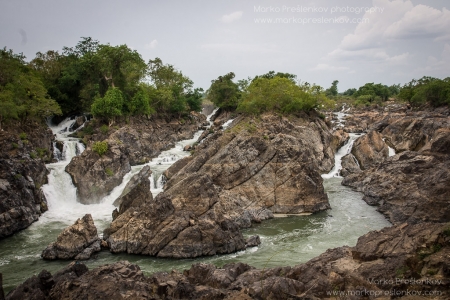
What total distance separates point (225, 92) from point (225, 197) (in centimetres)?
4147

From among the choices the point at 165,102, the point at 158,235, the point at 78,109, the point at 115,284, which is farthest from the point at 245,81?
the point at 115,284

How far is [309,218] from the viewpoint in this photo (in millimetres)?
28703

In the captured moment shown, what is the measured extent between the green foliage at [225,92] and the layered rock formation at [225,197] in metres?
26.7

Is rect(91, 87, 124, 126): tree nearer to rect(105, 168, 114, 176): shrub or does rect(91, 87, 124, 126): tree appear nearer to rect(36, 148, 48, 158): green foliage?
rect(36, 148, 48, 158): green foliage

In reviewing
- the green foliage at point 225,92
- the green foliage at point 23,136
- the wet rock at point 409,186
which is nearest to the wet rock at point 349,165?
the wet rock at point 409,186

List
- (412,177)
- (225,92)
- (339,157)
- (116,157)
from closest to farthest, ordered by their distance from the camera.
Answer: (412,177)
(116,157)
(339,157)
(225,92)

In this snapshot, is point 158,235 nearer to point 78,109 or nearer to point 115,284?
point 115,284

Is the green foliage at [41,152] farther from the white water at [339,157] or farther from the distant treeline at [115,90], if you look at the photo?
the white water at [339,157]

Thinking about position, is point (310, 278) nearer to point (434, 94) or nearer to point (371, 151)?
point (371, 151)

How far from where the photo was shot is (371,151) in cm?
4228

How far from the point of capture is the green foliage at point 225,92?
66.2m

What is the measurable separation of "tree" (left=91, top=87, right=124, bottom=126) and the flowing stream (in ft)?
28.2

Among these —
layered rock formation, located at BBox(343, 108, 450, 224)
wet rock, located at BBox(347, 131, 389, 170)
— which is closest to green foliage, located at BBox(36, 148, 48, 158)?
layered rock formation, located at BBox(343, 108, 450, 224)

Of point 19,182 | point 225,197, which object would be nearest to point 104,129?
point 19,182
